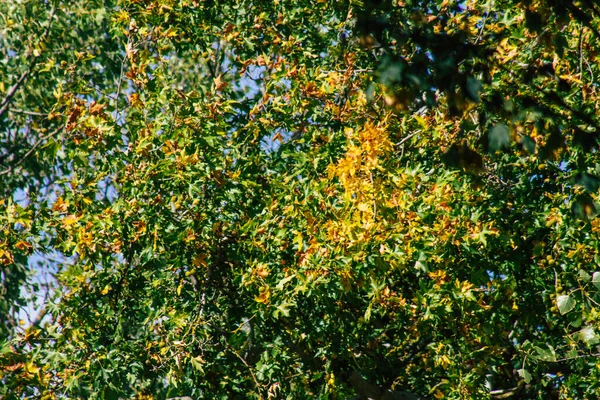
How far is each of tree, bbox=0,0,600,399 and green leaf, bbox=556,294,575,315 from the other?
0.01 metres

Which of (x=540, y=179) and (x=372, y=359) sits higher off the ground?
(x=540, y=179)

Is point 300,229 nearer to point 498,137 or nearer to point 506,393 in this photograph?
point 498,137

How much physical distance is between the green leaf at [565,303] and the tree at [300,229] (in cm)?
1

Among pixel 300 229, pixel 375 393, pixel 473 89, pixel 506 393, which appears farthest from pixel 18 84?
pixel 473 89

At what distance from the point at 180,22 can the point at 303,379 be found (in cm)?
290

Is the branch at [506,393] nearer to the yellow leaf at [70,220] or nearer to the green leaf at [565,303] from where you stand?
the green leaf at [565,303]

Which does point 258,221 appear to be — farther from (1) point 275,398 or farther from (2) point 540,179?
(2) point 540,179

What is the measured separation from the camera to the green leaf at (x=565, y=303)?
194 inches

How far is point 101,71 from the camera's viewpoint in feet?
33.1

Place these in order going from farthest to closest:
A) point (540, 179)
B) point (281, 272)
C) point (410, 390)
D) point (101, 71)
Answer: point (101, 71)
point (410, 390)
point (540, 179)
point (281, 272)

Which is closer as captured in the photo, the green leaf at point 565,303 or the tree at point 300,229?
the green leaf at point 565,303

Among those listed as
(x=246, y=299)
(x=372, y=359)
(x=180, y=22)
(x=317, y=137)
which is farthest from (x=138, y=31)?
(x=372, y=359)

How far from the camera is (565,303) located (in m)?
4.97

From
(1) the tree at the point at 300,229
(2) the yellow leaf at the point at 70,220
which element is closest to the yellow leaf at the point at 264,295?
(1) the tree at the point at 300,229
